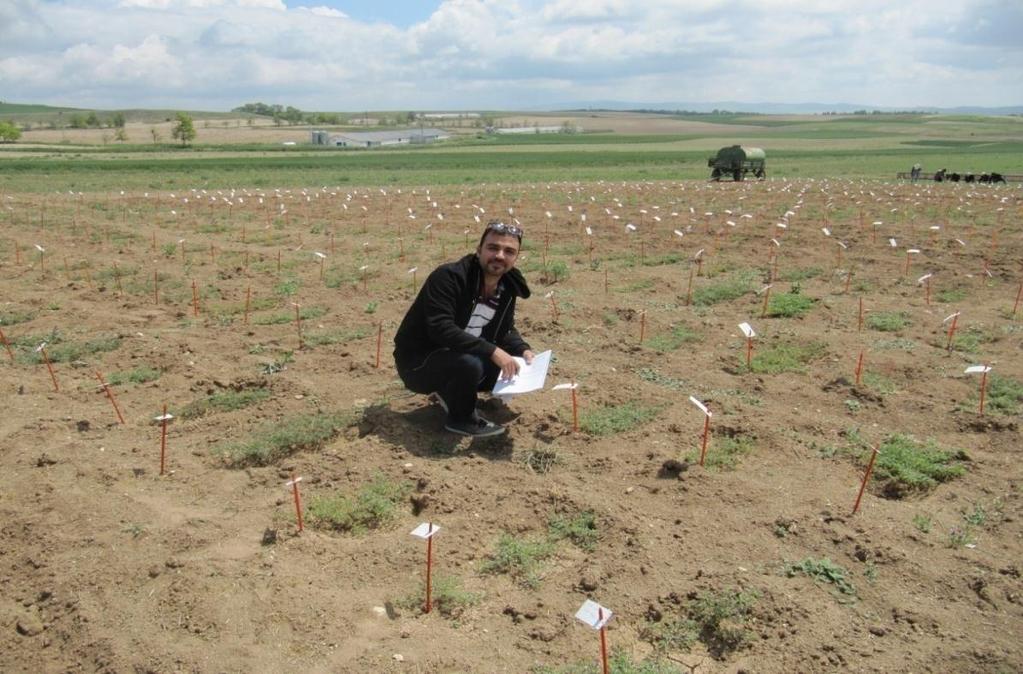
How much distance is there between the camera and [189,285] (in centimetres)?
1009

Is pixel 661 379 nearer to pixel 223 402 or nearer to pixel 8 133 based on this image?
pixel 223 402

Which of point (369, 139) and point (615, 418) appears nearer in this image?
point (615, 418)

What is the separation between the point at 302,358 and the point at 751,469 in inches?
160

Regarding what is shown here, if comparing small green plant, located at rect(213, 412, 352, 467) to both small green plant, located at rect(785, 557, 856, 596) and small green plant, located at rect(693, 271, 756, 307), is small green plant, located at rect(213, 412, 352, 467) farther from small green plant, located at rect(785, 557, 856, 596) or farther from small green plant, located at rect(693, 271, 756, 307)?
small green plant, located at rect(693, 271, 756, 307)

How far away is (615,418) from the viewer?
5.47 m

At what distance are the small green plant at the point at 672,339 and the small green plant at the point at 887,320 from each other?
192cm

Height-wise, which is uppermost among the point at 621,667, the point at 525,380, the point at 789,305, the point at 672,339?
the point at 525,380

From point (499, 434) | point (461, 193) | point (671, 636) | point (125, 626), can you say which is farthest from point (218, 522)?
point (461, 193)

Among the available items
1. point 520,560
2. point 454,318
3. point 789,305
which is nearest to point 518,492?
point 520,560

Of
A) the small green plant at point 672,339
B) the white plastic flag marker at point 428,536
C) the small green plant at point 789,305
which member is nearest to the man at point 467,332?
the white plastic flag marker at point 428,536

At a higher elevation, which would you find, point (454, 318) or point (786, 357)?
point (454, 318)

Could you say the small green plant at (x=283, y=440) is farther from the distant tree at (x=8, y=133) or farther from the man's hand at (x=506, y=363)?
the distant tree at (x=8, y=133)

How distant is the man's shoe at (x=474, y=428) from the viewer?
514 cm

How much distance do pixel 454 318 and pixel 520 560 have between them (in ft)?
5.81
